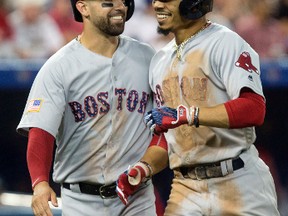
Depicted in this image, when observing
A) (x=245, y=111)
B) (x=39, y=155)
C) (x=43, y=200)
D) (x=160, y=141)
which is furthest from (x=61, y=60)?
(x=245, y=111)

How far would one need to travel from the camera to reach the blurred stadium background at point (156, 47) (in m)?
8.48

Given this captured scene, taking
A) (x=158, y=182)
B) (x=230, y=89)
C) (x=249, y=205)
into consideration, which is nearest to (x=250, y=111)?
(x=230, y=89)

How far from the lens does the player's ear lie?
521cm

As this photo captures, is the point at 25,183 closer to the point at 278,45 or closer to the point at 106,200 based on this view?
the point at 278,45

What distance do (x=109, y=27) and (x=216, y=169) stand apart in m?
0.96

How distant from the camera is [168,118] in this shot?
461 centimetres

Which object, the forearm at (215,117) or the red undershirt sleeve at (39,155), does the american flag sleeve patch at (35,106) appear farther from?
the forearm at (215,117)

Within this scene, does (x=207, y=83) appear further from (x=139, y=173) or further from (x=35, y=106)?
(x=35, y=106)

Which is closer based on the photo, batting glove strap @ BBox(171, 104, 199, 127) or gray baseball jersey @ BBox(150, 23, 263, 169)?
batting glove strap @ BBox(171, 104, 199, 127)

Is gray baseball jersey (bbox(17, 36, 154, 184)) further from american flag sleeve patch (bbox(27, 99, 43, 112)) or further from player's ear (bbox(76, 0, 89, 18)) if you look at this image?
player's ear (bbox(76, 0, 89, 18))

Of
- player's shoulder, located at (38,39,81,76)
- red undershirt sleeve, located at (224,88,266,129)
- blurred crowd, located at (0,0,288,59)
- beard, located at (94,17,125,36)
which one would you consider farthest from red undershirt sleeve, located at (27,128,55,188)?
blurred crowd, located at (0,0,288,59)

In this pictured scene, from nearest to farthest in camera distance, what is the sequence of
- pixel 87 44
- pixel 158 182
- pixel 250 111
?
pixel 250 111, pixel 87 44, pixel 158 182

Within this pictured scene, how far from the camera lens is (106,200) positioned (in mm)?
5195

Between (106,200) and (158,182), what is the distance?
3591 mm
